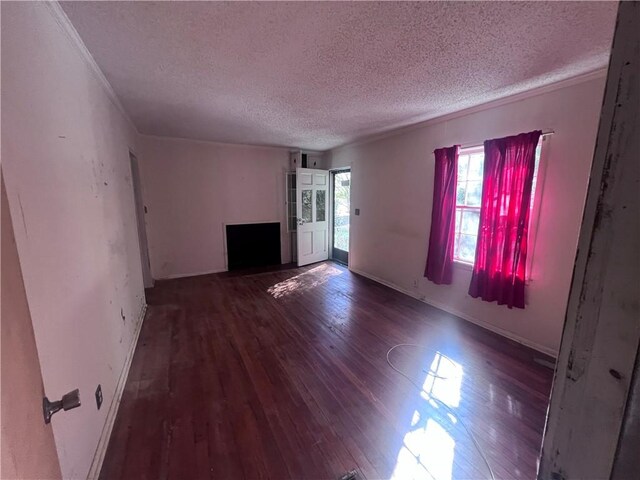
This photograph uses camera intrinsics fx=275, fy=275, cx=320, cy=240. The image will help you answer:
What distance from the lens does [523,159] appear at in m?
2.48

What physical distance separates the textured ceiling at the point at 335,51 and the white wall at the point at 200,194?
5.44ft

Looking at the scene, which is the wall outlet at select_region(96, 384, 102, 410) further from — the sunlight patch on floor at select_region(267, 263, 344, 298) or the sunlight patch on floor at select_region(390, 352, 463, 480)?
the sunlight patch on floor at select_region(267, 263, 344, 298)

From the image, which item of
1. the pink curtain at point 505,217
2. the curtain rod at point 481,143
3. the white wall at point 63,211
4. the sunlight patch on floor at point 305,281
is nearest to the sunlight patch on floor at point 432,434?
the pink curtain at point 505,217

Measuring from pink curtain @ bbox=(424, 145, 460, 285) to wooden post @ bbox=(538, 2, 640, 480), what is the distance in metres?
2.95

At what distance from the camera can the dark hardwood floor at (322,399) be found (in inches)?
60.0

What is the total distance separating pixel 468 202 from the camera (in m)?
3.08

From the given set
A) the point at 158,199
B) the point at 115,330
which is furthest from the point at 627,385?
the point at 158,199

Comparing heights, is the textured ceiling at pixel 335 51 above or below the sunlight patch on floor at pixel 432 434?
above

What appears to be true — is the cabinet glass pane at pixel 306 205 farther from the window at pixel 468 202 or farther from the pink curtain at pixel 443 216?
the window at pixel 468 202

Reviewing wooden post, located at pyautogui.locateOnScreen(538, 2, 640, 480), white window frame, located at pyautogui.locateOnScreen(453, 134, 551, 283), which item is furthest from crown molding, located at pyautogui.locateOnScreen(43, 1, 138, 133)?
white window frame, located at pyautogui.locateOnScreen(453, 134, 551, 283)

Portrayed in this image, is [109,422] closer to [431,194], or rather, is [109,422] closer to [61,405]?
[61,405]

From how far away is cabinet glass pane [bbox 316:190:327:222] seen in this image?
218 inches

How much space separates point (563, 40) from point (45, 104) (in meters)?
2.79

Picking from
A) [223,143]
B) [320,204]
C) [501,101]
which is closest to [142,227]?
[223,143]
